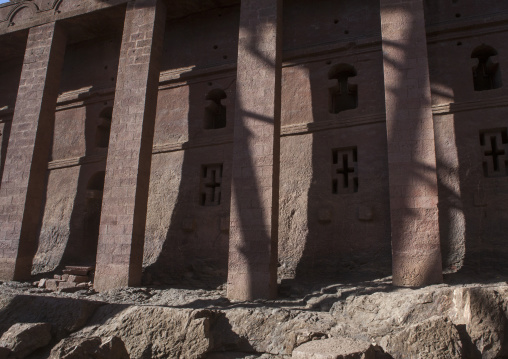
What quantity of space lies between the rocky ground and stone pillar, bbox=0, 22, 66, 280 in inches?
179

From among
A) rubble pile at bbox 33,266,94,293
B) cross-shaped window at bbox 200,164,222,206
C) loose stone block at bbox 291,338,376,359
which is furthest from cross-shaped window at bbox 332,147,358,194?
rubble pile at bbox 33,266,94,293

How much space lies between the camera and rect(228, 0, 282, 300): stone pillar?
7465 mm

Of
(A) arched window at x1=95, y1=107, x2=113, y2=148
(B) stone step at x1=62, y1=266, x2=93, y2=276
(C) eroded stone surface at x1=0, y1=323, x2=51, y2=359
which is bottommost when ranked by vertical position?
(C) eroded stone surface at x1=0, y1=323, x2=51, y2=359

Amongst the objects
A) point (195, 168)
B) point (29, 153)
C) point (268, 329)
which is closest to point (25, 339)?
point (268, 329)

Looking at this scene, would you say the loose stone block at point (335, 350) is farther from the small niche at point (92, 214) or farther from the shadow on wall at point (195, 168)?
the small niche at point (92, 214)

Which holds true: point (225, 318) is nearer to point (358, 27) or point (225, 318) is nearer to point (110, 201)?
point (110, 201)

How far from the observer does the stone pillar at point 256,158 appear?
24.5 feet

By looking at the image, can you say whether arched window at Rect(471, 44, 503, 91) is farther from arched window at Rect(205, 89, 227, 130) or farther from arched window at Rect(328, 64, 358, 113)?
arched window at Rect(205, 89, 227, 130)

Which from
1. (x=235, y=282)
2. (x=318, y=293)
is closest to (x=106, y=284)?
(x=235, y=282)

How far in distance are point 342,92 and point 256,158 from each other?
109 inches

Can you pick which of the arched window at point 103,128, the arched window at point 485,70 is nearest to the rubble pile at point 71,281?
the arched window at point 103,128

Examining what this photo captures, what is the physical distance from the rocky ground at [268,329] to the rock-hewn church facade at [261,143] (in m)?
1.79

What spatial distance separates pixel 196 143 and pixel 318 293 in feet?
14.1

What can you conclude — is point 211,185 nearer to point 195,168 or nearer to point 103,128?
point 195,168
